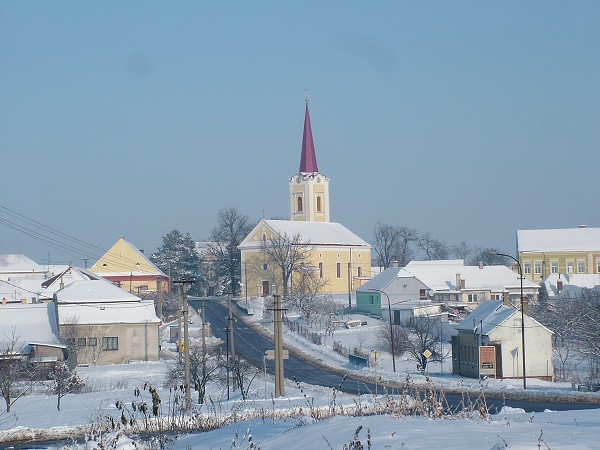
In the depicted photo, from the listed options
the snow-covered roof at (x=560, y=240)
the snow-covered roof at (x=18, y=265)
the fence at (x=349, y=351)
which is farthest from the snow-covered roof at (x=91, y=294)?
the snow-covered roof at (x=560, y=240)

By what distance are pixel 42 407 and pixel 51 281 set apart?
40.9m

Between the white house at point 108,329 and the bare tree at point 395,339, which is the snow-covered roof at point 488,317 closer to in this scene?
the bare tree at point 395,339

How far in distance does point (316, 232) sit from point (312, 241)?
303 cm

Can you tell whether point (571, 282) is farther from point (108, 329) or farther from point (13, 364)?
point (13, 364)

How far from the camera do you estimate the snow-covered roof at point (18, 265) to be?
9469 cm

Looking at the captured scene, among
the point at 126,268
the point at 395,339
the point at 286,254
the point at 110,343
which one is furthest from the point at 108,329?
the point at 286,254

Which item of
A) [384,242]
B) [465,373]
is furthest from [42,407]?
[384,242]

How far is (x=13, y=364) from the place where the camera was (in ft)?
Result: 119

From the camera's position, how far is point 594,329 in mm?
50812

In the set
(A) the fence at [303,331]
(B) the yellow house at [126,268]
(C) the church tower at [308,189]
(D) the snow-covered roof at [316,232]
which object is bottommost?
(A) the fence at [303,331]

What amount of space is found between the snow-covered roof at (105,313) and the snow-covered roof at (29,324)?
1.25 m

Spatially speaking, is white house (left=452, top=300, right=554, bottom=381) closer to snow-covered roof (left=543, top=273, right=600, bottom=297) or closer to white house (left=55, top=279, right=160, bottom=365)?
white house (left=55, top=279, right=160, bottom=365)

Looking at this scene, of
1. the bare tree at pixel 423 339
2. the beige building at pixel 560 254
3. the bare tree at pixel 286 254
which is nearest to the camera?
the bare tree at pixel 423 339

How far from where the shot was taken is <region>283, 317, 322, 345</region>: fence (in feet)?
188
